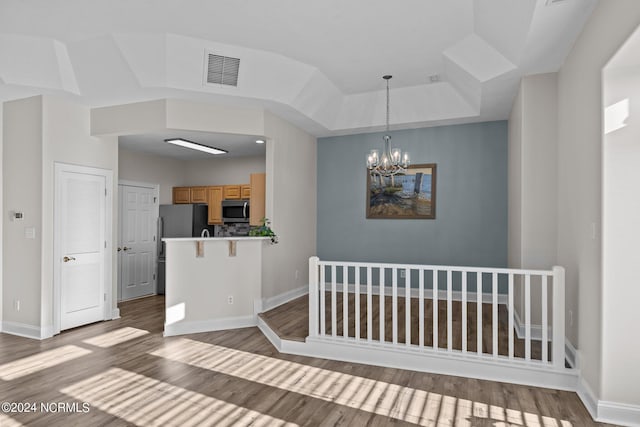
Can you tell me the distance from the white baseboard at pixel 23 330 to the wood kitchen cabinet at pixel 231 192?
355cm

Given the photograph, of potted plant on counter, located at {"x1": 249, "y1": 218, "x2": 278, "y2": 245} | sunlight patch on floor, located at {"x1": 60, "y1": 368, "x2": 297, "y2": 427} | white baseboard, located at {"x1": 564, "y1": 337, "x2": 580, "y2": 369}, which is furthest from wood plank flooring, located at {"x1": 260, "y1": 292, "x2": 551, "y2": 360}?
sunlight patch on floor, located at {"x1": 60, "y1": 368, "x2": 297, "y2": 427}

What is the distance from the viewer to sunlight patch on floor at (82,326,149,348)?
4148 mm

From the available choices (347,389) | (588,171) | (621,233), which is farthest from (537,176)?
(347,389)

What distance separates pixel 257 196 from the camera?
18.7 ft

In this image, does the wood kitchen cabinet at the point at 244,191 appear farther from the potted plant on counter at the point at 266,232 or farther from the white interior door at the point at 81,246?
the white interior door at the point at 81,246

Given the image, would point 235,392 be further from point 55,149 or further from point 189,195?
point 189,195

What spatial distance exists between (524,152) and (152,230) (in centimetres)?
624

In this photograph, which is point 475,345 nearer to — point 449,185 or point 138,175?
point 449,185

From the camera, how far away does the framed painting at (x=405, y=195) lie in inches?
231

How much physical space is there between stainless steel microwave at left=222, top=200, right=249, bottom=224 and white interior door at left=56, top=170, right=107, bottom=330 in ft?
7.11

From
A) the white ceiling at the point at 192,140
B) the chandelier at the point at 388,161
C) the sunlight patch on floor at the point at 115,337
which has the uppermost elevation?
the white ceiling at the point at 192,140

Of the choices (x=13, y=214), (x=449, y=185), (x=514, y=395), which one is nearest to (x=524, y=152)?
(x=449, y=185)

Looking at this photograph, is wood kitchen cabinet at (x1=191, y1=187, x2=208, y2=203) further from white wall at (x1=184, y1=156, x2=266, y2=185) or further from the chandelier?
the chandelier

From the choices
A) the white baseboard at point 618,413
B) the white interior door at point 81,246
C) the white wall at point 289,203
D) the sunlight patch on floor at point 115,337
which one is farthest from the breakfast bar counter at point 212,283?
the white baseboard at point 618,413
